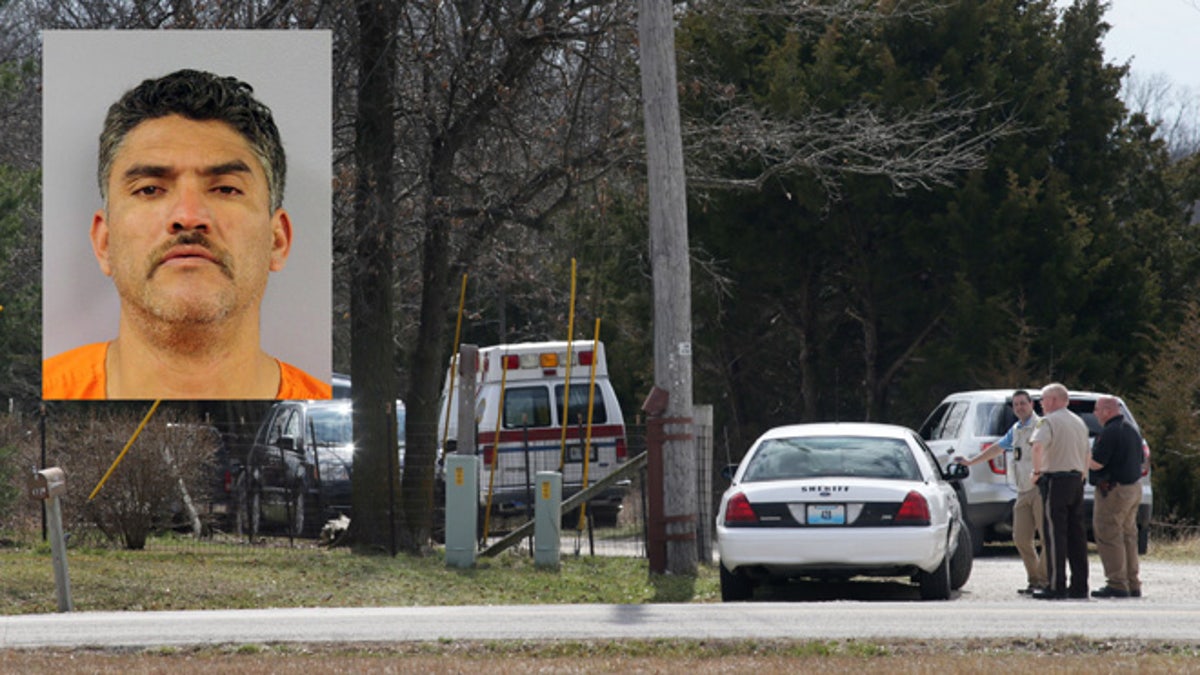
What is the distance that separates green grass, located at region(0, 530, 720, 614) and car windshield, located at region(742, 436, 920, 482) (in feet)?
4.15

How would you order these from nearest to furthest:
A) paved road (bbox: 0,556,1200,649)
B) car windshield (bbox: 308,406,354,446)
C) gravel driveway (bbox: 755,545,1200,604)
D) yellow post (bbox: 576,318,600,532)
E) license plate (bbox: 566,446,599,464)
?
paved road (bbox: 0,556,1200,649)
gravel driveway (bbox: 755,545,1200,604)
yellow post (bbox: 576,318,600,532)
car windshield (bbox: 308,406,354,446)
license plate (bbox: 566,446,599,464)

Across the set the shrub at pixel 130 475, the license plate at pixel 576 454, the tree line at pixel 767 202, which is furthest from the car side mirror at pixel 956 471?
the shrub at pixel 130 475

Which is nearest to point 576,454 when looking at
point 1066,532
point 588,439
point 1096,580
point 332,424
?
point 588,439

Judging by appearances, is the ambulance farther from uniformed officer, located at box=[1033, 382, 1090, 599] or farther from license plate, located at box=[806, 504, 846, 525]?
license plate, located at box=[806, 504, 846, 525]

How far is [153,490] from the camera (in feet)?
59.5

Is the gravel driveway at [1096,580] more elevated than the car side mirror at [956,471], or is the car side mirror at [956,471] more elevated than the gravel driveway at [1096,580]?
the car side mirror at [956,471]

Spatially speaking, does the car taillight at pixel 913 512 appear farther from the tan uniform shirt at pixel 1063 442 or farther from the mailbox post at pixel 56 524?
the mailbox post at pixel 56 524

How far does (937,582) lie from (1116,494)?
1.86 m

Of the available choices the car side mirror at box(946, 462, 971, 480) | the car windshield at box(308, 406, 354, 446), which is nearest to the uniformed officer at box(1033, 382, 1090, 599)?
the car side mirror at box(946, 462, 971, 480)

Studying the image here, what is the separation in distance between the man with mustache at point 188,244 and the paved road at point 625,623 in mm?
2801

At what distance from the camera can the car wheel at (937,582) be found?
13523 millimetres

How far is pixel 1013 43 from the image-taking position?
31578 mm

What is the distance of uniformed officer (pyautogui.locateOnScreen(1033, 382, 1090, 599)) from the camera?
1404 centimetres

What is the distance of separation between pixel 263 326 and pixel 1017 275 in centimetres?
1803
